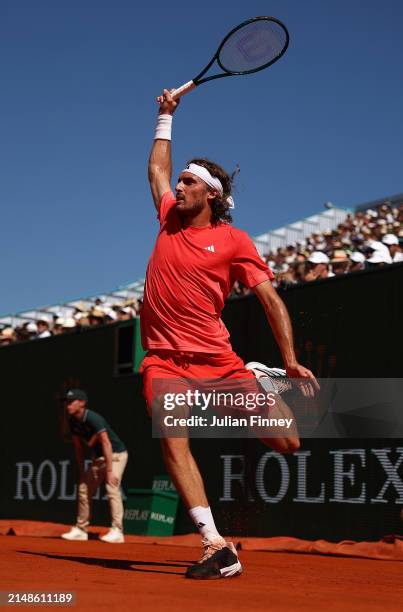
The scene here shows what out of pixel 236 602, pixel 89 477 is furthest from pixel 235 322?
pixel 236 602

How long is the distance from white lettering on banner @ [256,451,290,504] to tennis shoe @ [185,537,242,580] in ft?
14.7

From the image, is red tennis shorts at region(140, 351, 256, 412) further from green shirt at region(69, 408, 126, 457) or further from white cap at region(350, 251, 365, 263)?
white cap at region(350, 251, 365, 263)

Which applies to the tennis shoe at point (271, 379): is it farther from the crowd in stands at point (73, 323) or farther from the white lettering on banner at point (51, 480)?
the white lettering on banner at point (51, 480)

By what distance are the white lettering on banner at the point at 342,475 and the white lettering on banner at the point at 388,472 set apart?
0.15 metres

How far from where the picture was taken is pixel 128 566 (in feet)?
19.9

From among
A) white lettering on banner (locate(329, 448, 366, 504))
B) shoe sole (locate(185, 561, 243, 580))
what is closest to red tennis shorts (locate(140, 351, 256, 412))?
shoe sole (locate(185, 561, 243, 580))

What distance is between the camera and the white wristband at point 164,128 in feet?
19.9

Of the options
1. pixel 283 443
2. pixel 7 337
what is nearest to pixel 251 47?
pixel 283 443

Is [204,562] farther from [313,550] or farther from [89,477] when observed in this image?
[89,477]

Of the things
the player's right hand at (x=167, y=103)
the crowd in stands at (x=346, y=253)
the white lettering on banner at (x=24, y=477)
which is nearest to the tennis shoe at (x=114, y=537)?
the crowd in stands at (x=346, y=253)

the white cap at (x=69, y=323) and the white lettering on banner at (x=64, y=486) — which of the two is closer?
the white lettering on banner at (x=64, y=486)

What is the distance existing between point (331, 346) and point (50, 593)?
568 cm

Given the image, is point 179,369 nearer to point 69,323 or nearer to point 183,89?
point 183,89

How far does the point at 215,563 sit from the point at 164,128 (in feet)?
8.70
